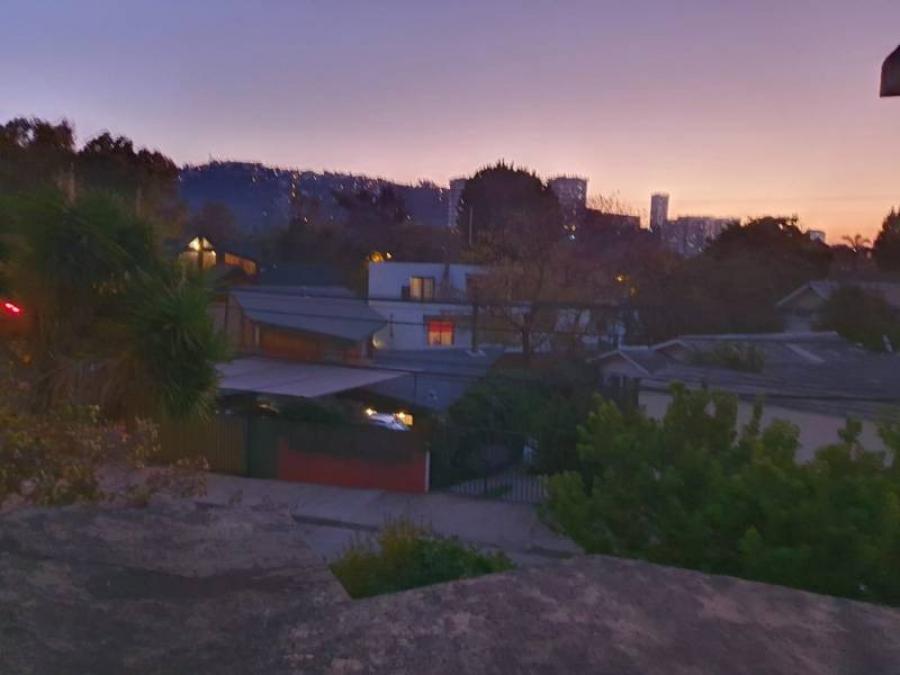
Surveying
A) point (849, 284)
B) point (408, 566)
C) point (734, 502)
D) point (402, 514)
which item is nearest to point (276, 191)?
point (849, 284)

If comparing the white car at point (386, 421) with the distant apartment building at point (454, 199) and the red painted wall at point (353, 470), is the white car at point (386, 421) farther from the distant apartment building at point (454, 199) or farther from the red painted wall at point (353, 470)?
the distant apartment building at point (454, 199)

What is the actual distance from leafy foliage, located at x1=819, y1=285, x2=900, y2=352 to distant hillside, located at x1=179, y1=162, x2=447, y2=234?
31325mm

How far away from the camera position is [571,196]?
52.8 metres

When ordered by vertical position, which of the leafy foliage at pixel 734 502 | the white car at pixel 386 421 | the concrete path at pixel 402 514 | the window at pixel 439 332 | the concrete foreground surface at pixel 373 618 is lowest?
the concrete path at pixel 402 514

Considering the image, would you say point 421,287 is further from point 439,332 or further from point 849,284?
point 849,284

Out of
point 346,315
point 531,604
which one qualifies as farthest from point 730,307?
point 531,604

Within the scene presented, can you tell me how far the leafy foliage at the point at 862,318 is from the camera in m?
25.0

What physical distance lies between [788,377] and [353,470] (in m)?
9.99

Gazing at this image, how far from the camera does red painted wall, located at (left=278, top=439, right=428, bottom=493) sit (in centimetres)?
2508

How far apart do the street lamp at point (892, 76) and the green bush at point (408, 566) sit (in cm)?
579

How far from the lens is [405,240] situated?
54.8m

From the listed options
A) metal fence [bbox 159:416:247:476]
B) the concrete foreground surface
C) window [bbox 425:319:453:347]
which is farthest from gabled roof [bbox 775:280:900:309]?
the concrete foreground surface

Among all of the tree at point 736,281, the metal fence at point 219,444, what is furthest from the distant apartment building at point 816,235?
the metal fence at point 219,444

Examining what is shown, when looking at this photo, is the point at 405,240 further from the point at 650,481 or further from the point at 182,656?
the point at 182,656
